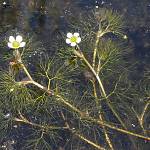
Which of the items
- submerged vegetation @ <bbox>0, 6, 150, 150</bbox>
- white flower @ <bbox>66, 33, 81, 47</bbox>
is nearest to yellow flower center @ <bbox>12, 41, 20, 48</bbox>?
submerged vegetation @ <bbox>0, 6, 150, 150</bbox>

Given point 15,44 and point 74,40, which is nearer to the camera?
point 15,44

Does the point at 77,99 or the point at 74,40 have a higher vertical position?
the point at 74,40

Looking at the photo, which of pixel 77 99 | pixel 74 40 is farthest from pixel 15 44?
pixel 77 99

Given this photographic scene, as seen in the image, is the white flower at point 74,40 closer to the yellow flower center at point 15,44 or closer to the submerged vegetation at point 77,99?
the submerged vegetation at point 77,99

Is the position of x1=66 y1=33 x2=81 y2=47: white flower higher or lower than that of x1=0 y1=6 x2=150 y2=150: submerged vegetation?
higher

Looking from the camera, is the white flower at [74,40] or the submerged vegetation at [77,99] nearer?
the submerged vegetation at [77,99]

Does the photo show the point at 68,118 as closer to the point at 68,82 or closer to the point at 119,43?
the point at 68,82

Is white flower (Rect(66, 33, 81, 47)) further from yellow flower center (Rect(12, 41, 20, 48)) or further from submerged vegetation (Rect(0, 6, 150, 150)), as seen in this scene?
yellow flower center (Rect(12, 41, 20, 48))

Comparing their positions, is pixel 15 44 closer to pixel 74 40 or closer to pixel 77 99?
pixel 74 40

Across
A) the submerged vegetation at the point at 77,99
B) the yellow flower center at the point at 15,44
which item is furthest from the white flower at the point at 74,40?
the yellow flower center at the point at 15,44

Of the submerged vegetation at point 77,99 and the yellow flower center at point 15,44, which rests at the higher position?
the yellow flower center at point 15,44
